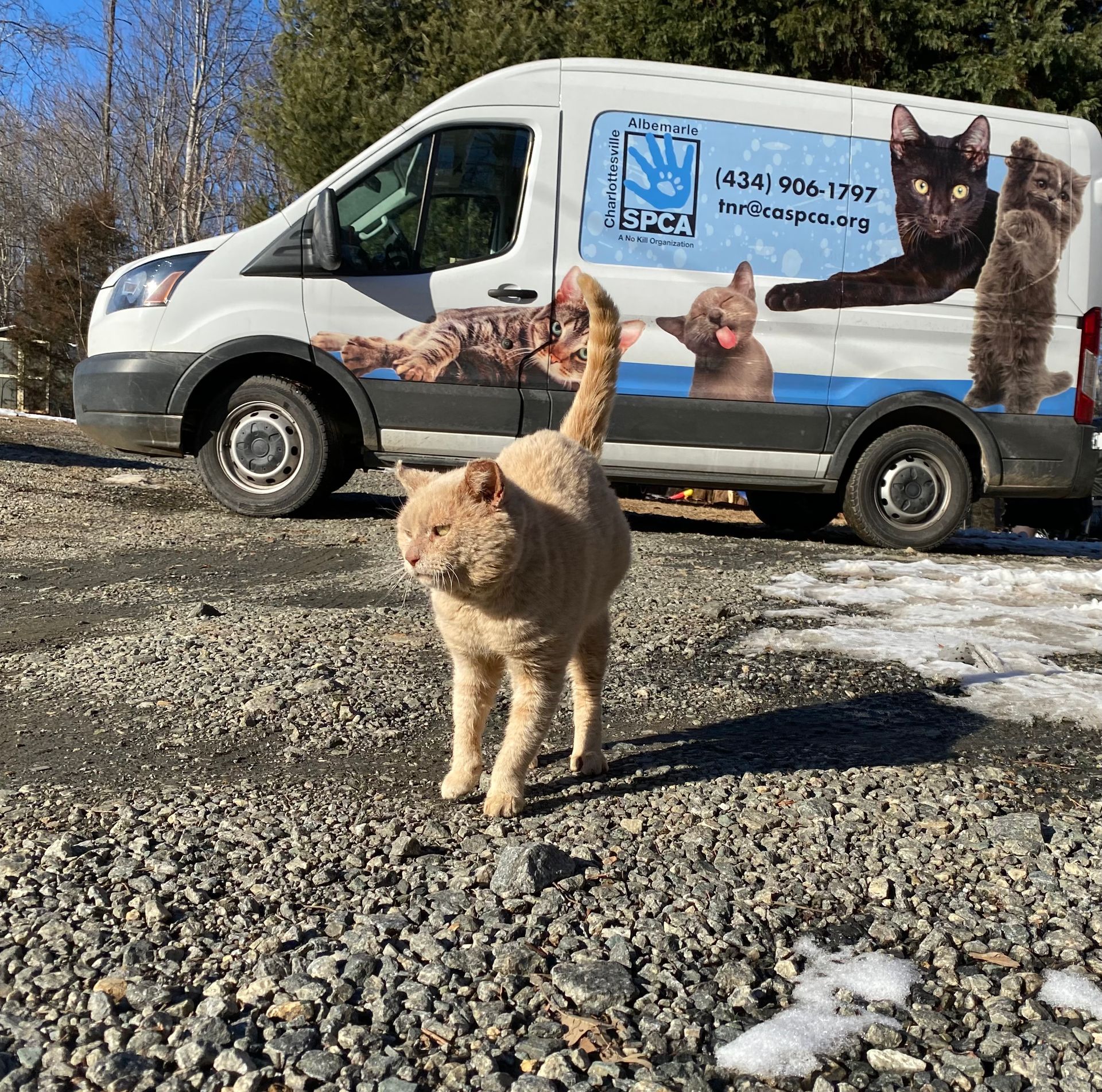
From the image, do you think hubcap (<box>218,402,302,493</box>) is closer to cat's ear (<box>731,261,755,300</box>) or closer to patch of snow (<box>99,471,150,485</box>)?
patch of snow (<box>99,471,150,485</box>)

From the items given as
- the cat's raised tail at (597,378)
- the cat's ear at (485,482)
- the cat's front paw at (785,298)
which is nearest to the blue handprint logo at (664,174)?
the cat's front paw at (785,298)

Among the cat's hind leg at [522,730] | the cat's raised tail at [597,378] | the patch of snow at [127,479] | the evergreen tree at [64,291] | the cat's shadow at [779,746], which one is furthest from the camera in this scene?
the evergreen tree at [64,291]

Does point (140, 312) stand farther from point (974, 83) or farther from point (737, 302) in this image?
point (974, 83)

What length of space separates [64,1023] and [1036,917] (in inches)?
72.1

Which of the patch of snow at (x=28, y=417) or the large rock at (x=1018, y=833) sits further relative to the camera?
the patch of snow at (x=28, y=417)

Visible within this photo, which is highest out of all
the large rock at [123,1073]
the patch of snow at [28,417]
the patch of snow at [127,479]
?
the patch of snow at [28,417]

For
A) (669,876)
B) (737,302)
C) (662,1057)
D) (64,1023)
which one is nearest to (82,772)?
(64,1023)

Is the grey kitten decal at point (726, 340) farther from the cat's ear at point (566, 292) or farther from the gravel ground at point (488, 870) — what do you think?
the gravel ground at point (488, 870)

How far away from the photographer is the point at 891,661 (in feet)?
13.1

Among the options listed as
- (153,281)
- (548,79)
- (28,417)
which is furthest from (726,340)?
(28,417)

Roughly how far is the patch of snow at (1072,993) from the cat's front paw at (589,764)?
122 cm

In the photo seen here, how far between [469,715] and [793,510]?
6239 millimetres

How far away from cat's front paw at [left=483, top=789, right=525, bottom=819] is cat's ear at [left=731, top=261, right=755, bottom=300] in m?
4.82

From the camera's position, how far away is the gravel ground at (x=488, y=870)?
5.35 ft
